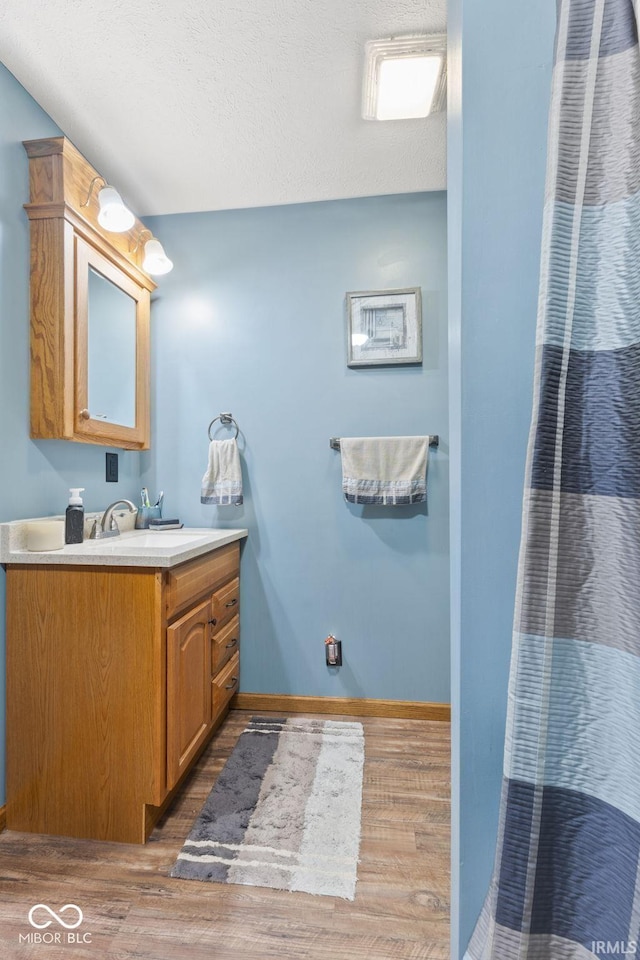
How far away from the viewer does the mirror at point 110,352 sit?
5.74ft

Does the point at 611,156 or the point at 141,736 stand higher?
the point at 611,156

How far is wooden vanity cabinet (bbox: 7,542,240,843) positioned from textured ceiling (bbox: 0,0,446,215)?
159cm

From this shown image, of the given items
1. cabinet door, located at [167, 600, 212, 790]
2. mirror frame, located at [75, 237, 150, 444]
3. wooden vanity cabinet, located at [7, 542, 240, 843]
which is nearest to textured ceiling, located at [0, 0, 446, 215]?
mirror frame, located at [75, 237, 150, 444]

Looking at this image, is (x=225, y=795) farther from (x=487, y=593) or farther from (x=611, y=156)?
(x=611, y=156)

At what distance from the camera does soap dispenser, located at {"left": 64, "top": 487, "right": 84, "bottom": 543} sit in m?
1.55

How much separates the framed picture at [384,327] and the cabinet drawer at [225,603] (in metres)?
1.16

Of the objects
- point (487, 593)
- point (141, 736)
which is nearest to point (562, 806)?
point (487, 593)

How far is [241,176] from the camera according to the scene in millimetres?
1939

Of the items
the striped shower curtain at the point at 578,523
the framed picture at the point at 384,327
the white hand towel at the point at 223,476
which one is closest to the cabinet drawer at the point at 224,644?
the white hand towel at the point at 223,476

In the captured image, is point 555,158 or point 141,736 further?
point 141,736

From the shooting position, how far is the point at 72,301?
1.60 m

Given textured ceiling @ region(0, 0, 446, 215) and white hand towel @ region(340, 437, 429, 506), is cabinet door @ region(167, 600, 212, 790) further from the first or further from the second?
textured ceiling @ region(0, 0, 446, 215)

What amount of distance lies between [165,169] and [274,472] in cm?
138

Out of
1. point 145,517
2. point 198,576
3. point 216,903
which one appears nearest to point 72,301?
point 145,517
